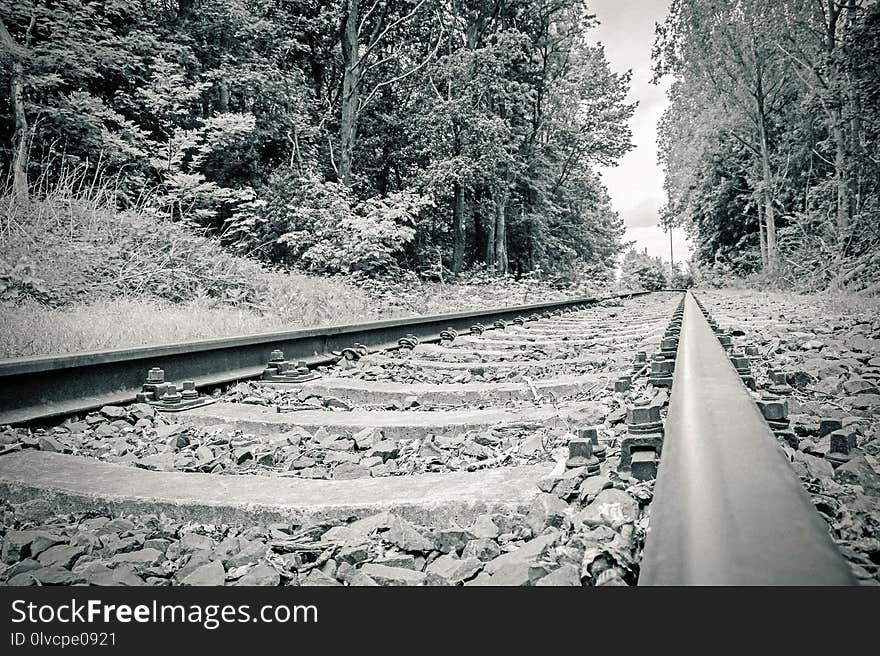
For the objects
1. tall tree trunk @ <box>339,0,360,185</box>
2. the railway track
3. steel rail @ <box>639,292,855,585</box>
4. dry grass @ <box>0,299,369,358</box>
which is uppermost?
tall tree trunk @ <box>339,0,360,185</box>

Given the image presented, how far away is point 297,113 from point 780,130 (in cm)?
1982

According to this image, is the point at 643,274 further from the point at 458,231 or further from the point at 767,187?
the point at 458,231

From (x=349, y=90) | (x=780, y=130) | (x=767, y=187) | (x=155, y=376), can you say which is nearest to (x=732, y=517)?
(x=155, y=376)

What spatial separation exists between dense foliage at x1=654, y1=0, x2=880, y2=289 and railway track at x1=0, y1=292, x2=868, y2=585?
1099 cm

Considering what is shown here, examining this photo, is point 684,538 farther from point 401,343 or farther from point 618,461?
point 401,343

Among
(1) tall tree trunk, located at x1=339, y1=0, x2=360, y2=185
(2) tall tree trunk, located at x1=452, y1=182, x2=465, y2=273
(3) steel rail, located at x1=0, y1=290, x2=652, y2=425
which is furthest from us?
(2) tall tree trunk, located at x1=452, y1=182, x2=465, y2=273

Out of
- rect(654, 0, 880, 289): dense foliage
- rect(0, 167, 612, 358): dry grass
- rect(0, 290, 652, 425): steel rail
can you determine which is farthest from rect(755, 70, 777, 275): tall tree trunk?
rect(0, 290, 652, 425): steel rail

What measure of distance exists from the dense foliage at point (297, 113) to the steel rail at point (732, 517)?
25.2 feet

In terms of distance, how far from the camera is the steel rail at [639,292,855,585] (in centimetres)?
64

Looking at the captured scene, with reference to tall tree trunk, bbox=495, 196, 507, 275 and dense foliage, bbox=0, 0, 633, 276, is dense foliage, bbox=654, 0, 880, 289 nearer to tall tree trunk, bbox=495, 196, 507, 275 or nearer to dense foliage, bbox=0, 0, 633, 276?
dense foliage, bbox=0, 0, 633, 276

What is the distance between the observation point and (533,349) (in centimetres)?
471

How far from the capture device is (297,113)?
567 inches

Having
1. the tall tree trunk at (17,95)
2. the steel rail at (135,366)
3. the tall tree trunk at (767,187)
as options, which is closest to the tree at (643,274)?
the tall tree trunk at (767,187)
